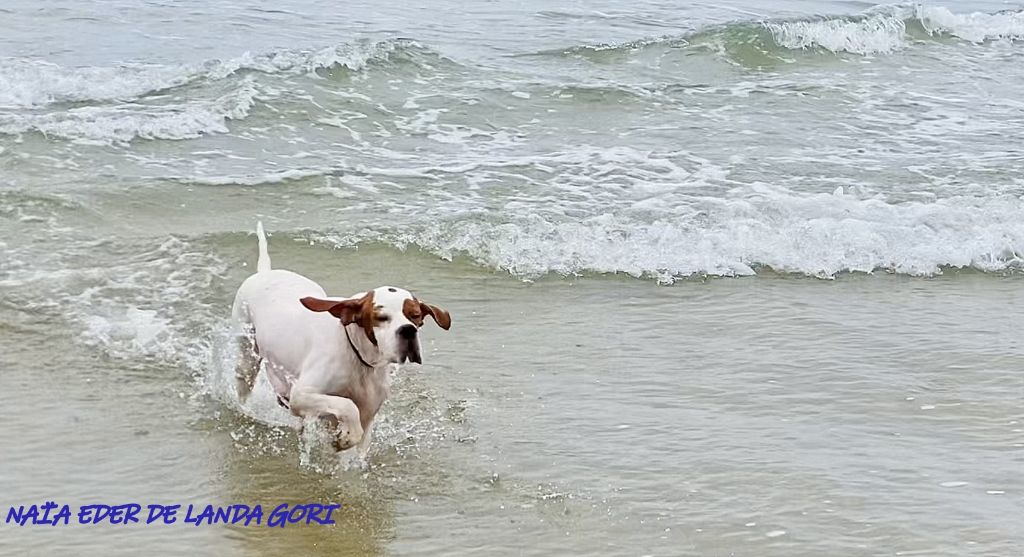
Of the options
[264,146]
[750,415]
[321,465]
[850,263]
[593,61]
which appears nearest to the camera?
[321,465]

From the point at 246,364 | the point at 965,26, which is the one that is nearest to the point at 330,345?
the point at 246,364

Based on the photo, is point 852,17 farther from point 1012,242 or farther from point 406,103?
point 1012,242

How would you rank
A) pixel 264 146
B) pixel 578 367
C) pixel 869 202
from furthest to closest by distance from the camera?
1. pixel 264 146
2. pixel 869 202
3. pixel 578 367

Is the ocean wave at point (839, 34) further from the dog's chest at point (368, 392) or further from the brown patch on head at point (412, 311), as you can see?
the brown patch on head at point (412, 311)

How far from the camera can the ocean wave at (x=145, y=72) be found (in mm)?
14469

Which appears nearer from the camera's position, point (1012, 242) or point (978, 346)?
point (978, 346)

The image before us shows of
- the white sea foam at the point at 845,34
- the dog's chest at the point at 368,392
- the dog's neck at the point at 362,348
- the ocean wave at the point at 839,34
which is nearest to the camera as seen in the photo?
the dog's neck at the point at 362,348

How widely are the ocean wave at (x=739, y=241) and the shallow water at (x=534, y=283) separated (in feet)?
0.12

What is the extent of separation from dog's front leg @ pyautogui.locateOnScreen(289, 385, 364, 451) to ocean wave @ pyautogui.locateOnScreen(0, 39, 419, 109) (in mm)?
9429

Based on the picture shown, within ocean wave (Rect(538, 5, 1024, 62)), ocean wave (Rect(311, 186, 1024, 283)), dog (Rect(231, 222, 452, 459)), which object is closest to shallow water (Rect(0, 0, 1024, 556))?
ocean wave (Rect(311, 186, 1024, 283))

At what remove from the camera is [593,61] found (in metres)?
18.5

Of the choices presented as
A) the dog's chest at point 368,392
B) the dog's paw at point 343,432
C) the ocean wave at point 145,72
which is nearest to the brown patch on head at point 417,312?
the dog's chest at point 368,392

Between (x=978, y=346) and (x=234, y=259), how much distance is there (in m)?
4.88

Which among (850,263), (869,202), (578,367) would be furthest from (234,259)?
(869,202)
